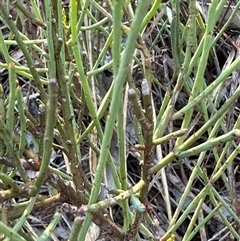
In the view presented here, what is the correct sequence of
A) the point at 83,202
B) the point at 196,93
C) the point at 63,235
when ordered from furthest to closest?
1. the point at 63,235
2. the point at 83,202
3. the point at 196,93

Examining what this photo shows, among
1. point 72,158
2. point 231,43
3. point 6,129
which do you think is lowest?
point 231,43

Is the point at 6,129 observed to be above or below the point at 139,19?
below

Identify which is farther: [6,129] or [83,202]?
[83,202]

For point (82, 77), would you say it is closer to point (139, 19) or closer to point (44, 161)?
point (44, 161)

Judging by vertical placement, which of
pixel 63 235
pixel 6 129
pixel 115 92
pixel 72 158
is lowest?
pixel 63 235

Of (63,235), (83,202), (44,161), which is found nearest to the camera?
(44,161)

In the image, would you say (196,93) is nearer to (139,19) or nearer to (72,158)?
(72,158)

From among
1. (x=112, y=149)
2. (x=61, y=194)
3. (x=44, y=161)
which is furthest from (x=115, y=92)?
(x=112, y=149)

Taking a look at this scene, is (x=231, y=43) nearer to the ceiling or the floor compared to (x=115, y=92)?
nearer to the floor

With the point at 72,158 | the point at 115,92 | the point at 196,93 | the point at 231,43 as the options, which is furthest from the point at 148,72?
the point at 231,43
